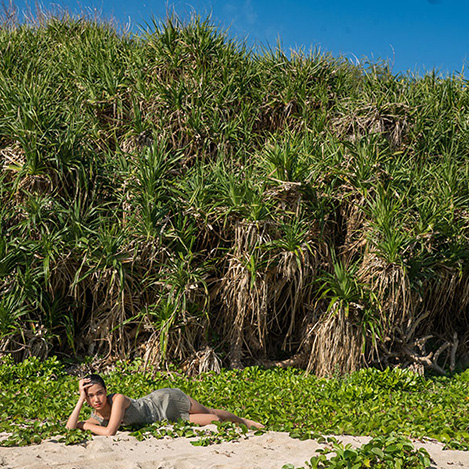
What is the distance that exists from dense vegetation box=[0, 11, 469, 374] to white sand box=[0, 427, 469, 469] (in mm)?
2602

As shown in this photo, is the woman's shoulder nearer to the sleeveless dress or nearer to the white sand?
the sleeveless dress

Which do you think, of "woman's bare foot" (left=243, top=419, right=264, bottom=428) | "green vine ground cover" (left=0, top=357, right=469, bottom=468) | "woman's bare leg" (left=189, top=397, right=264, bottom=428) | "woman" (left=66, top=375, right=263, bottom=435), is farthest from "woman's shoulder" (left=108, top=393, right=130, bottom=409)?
"woman's bare foot" (left=243, top=419, right=264, bottom=428)

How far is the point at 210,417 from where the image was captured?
15.5 ft

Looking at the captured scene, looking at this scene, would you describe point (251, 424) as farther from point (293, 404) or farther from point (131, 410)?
point (131, 410)

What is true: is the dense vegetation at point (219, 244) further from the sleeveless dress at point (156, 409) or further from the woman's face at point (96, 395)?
the woman's face at point (96, 395)

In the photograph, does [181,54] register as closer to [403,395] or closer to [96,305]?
[96,305]

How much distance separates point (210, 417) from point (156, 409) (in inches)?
18.0

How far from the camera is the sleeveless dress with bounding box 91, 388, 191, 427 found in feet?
14.7

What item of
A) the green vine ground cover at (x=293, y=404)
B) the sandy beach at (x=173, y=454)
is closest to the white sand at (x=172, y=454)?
the sandy beach at (x=173, y=454)

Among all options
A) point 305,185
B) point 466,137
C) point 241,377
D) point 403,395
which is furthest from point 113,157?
point 466,137

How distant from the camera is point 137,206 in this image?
7.18 m

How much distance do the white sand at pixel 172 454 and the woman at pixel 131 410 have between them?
7.8 inches

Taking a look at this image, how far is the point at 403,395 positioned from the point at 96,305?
3833mm

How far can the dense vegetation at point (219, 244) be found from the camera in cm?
675
